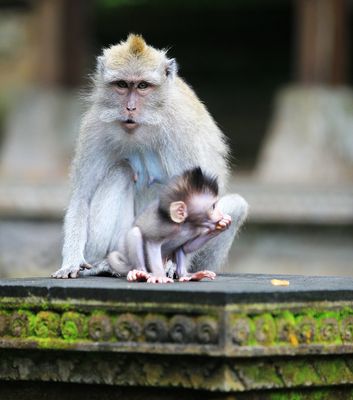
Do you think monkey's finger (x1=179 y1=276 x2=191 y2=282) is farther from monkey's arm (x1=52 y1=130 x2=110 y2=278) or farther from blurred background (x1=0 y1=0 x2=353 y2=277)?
blurred background (x1=0 y1=0 x2=353 y2=277)

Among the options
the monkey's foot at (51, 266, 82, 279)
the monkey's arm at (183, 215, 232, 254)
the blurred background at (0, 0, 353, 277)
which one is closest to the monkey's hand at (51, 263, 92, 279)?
the monkey's foot at (51, 266, 82, 279)

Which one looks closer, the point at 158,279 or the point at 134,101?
the point at 158,279

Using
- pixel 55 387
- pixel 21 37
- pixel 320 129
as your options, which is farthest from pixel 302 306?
pixel 21 37

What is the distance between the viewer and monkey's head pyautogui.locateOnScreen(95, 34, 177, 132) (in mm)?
6348

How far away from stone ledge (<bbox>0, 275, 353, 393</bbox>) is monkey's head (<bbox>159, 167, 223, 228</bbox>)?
53 centimetres

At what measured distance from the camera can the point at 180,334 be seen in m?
4.86

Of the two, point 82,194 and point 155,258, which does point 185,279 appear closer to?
point 155,258

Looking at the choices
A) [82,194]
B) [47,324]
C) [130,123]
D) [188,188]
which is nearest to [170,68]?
[130,123]

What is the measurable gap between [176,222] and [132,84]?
834mm

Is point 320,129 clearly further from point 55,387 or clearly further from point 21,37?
point 55,387

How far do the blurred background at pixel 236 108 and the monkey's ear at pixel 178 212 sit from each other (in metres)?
5.26

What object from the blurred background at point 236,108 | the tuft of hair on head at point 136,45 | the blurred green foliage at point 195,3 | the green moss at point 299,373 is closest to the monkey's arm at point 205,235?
the tuft of hair on head at point 136,45

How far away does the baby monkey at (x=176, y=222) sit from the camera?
230 inches

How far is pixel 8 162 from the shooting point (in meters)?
15.1
